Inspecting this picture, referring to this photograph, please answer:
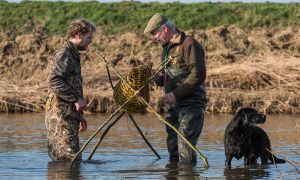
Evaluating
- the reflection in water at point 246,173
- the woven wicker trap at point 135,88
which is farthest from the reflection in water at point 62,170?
the reflection in water at point 246,173

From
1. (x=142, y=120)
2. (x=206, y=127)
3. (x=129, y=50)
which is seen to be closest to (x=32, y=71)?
(x=129, y=50)

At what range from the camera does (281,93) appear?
21.2 meters

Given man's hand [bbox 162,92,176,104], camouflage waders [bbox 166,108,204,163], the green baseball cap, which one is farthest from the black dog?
the green baseball cap

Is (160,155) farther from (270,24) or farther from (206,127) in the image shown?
(270,24)

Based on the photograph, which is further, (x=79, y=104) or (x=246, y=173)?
(x=246, y=173)

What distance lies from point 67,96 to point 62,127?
0.46 m

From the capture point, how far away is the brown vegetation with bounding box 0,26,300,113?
21.4 metres

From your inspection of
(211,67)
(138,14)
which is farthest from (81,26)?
(138,14)

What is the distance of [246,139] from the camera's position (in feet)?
43.1

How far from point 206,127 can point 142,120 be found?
6.19 feet

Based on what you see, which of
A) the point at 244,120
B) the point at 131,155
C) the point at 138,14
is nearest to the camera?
the point at 244,120

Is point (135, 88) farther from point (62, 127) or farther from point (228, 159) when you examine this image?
point (228, 159)

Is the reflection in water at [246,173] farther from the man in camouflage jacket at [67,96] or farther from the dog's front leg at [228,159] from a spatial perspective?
the man in camouflage jacket at [67,96]

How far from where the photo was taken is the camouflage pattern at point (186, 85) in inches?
482
